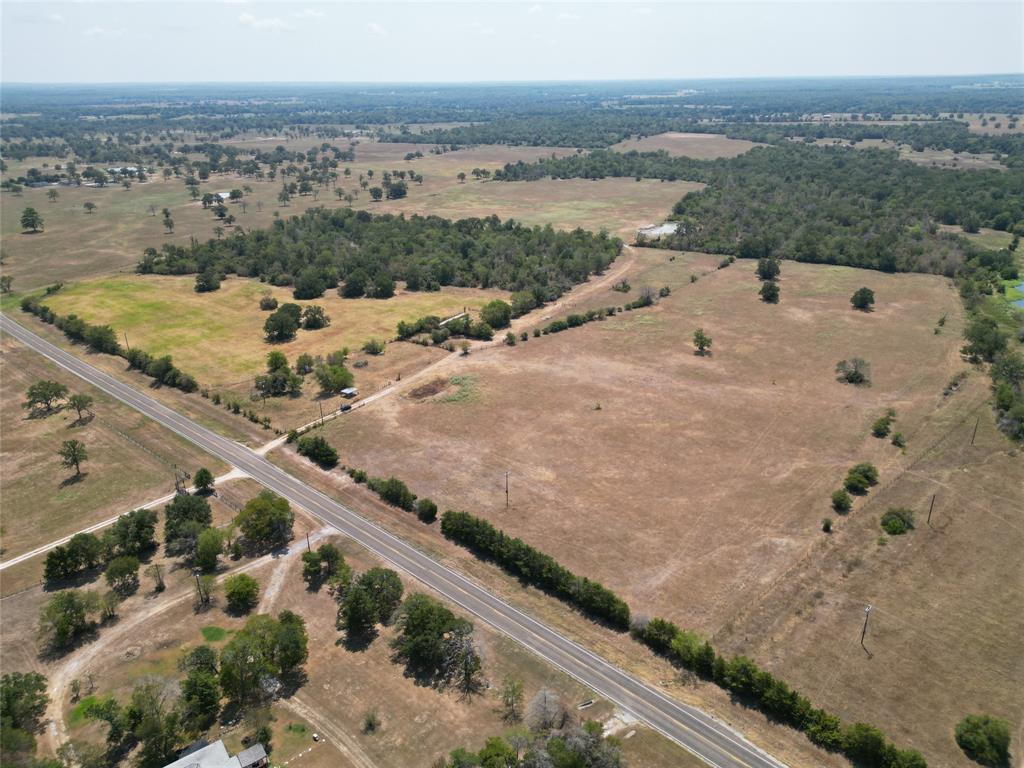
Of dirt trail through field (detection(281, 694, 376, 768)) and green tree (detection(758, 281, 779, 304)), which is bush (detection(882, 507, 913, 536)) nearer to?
dirt trail through field (detection(281, 694, 376, 768))

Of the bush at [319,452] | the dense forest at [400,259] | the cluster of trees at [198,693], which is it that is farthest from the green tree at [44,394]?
the cluster of trees at [198,693]

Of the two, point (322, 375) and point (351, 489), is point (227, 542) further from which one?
point (322, 375)

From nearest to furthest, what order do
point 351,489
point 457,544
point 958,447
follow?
point 457,544
point 351,489
point 958,447

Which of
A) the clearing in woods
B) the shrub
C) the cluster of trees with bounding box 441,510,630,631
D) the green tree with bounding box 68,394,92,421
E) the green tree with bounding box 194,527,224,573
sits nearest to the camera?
the clearing in woods

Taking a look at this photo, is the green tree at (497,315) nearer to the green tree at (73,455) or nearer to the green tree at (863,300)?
the green tree at (73,455)

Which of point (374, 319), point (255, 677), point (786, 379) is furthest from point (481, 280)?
point (255, 677)

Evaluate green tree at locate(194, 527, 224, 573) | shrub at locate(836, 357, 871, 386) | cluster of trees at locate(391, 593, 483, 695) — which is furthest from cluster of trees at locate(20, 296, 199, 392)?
shrub at locate(836, 357, 871, 386)

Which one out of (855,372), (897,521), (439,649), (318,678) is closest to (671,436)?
(897,521)
